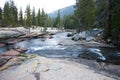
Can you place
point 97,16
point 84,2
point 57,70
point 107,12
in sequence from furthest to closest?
point 84,2
point 97,16
point 107,12
point 57,70

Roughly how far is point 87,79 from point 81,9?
35.7m

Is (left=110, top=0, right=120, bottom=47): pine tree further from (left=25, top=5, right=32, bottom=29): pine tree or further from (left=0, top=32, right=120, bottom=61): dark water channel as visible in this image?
(left=25, top=5, right=32, bottom=29): pine tree

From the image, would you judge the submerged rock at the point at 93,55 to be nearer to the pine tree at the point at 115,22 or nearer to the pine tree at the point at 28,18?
the pine tree at the point at 115,22

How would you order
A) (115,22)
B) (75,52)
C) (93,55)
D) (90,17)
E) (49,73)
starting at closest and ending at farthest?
(49,73) < (93,55) < (75,52) < (115,22) < (90,17)

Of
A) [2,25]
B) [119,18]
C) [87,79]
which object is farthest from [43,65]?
[2,25]

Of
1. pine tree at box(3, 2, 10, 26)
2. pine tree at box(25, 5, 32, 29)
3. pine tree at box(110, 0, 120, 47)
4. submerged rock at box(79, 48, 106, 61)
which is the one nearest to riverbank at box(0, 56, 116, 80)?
submerged rock at box(79, 48, 106, 61)

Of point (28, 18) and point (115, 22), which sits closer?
point (115, 22)

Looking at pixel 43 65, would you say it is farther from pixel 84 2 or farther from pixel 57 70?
pixel 84 2

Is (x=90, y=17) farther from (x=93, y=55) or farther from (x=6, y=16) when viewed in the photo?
(x=6, y=16)

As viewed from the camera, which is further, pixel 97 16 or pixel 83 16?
pixel 83 16

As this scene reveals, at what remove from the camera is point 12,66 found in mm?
10523

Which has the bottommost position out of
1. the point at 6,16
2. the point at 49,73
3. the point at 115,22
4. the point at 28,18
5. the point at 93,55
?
the point at 93,55

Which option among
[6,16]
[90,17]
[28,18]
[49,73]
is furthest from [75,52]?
[28,18]

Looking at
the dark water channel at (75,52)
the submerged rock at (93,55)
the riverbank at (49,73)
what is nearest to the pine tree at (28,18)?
the dark water channel at (75,52)
